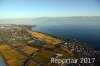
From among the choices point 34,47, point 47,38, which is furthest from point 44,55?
point 47,38

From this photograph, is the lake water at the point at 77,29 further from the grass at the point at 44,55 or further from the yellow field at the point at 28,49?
the yellow field at the point at 28,49

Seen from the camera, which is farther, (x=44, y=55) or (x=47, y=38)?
(x=47, y=38)

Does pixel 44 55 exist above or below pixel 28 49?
below

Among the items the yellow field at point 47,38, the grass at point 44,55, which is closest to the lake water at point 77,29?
the yellow field at point 47,38

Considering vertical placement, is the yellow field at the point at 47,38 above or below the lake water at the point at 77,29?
below

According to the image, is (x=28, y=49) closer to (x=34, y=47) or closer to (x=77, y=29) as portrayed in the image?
(x=34, y=47)

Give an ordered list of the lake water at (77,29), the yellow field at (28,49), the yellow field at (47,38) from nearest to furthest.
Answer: the lake water at (77,29) < the yellow field at (28,49) < the yellow field at (47,38)

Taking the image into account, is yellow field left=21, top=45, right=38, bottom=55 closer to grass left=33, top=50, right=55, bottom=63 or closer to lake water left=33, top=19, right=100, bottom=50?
grass left=33, top=50, right=55, bottom=63

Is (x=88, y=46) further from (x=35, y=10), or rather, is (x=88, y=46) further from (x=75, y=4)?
(x=35, y=10)

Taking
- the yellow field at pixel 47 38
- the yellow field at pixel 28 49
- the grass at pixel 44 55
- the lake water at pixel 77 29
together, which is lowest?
the grass at pixel 44 55

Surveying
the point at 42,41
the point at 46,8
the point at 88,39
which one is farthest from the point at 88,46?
the point at 46,8
